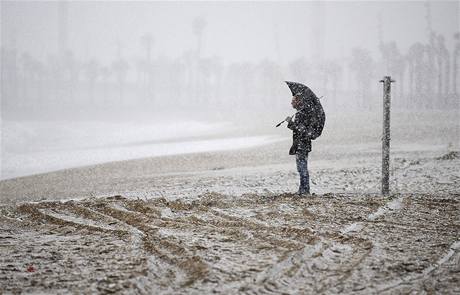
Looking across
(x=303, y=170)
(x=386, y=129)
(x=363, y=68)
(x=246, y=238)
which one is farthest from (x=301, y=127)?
(x=363, y=68)

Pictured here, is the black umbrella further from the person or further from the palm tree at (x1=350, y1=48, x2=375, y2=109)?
the palm tree at (x1=350, y1=48, x2=375, y2=109)

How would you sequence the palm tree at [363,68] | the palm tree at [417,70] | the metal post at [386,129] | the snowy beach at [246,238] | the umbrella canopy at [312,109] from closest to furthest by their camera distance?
the snowy beach at [246,238] → the umbrella canopy at [312,109] → the metal post at [386,129] → the palm tree at [417,70] → the palm tree at [363,68]

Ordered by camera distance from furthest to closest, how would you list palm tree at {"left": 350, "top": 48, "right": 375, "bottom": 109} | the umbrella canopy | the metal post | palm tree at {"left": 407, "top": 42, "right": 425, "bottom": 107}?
palm tree at {"left": 350, "top": 48, "right": 375, "bottom": 109}
palm tree at {"left": 407, "top": 42, "right": 425, "bottom": 107}
the metal post
the umbrella canopy

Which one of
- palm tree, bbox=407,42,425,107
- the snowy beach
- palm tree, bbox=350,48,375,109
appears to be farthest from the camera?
palm tree, bbox=350,48,375,109

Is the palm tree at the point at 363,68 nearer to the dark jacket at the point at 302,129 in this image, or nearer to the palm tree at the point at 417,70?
the palm tree at the point at 417,70

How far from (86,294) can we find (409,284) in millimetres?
3011

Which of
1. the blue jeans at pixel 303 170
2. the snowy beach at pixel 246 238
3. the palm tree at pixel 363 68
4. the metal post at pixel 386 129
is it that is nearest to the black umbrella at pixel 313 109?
the blue jeans at pixel 303 170

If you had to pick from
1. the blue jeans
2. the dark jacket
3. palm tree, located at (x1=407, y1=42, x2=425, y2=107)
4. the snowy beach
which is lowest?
the snowy beach

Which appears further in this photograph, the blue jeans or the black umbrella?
the blue jeans

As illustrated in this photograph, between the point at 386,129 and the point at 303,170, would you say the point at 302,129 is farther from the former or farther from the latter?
the point at 386,129

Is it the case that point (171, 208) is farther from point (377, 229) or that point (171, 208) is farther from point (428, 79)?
point (428, 79)

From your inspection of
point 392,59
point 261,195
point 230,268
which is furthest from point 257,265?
point 392,59

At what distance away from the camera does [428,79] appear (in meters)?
58.1

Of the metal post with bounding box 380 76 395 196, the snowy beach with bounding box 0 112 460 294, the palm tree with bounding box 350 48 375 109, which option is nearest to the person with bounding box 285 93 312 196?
the snowy beach with bounding box 0 112 460 294
